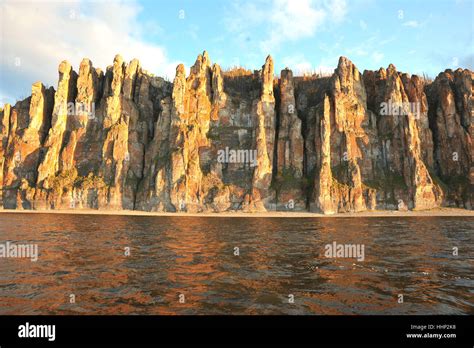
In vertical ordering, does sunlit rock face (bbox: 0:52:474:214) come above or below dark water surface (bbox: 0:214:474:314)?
above

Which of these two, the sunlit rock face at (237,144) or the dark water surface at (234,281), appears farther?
the sunlit rock face at (237,144)

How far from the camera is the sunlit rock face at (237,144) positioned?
89.1 meters

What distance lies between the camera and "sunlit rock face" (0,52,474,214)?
89.1 meters

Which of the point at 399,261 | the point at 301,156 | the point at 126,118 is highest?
the point at 126,118

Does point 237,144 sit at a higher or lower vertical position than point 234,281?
higher

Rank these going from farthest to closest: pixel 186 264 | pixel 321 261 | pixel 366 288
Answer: pixel 321 261, pixel 186 264, pixel 366 288

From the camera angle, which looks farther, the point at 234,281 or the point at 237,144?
the point at 237,144

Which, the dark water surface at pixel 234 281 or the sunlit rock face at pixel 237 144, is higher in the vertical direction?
the sunlit rock face at pixel 237 144

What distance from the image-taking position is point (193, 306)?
11375 mm

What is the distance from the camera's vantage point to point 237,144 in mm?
99938
